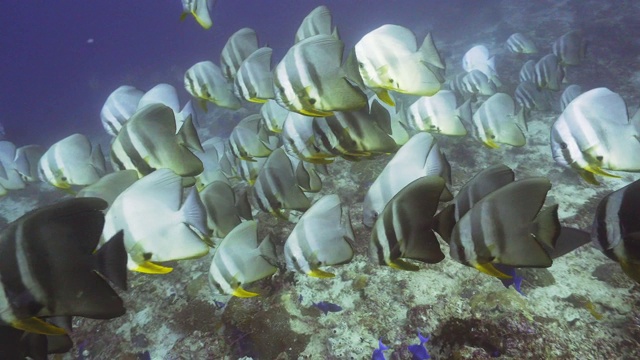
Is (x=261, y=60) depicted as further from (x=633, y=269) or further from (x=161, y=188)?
(x=633, y=269)

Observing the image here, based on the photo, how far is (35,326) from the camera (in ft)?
5.44

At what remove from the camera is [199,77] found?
4371mm

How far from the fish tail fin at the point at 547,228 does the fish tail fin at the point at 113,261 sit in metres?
2.28

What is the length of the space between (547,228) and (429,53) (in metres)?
1.50

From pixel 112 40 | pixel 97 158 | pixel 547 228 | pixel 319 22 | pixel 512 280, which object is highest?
pixel 112 40

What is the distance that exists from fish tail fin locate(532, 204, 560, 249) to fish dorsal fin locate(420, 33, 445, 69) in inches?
52.2

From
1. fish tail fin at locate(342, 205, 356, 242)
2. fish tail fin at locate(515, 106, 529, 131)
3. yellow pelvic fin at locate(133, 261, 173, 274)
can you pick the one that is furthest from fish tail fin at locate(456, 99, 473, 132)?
yellow pelvic fin at locate(133, 261, 173, 274)

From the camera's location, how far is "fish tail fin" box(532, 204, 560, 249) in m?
2.00

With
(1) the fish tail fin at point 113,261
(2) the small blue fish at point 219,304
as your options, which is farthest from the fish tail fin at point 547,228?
(2) the small blue fish at point 219,304

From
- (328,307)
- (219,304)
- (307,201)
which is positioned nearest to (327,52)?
(307,201)

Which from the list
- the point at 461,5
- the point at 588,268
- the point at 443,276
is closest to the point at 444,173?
the point at 443,276

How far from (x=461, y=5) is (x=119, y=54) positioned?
220 ft

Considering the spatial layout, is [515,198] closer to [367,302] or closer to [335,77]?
[335,77]

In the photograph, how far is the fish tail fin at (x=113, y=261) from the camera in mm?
1727
